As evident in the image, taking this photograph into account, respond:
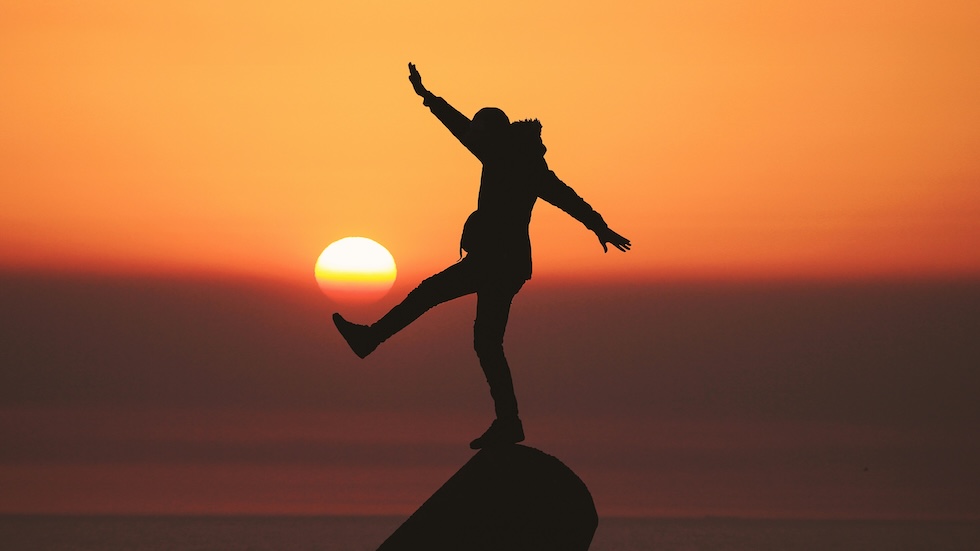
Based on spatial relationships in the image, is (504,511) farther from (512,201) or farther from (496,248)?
(512,201)

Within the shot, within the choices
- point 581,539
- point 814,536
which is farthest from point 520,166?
point 814,536

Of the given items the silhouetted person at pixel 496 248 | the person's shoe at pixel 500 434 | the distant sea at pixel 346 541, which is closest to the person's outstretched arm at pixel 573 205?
the silhouetted person at pixel 496 248

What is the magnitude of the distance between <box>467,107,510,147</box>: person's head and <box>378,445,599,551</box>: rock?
10.6 feet

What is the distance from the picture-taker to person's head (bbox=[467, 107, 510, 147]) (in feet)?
42.2

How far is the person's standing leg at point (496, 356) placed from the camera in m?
13.3

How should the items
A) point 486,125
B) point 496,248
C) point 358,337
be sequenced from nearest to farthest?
1. point 486,125
2. point 358,337
3. point 496,248

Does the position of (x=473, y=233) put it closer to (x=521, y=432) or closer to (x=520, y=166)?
(x=520, y=166)

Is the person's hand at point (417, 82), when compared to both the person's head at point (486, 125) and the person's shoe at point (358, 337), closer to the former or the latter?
the person's head at point (486, 125)

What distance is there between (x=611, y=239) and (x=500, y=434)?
2302 millimetres

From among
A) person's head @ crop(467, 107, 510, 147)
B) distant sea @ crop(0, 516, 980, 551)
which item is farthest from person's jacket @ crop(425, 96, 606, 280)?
distant sea @ crop(0, 516, 980, 551)

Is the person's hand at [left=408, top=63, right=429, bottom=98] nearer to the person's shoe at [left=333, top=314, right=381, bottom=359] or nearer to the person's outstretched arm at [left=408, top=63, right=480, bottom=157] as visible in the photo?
the person's outstretched arm at [left=408, top=63, right=480, bottom=157]

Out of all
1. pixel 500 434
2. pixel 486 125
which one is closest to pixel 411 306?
pixel 500 434

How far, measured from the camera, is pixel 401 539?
13320mm

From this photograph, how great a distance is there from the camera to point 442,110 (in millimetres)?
12930
